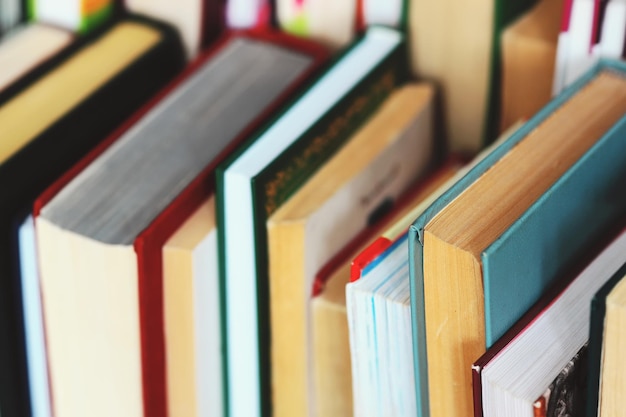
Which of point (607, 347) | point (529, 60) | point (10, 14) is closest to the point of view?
point (607, 347)

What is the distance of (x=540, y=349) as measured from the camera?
505 millimetres

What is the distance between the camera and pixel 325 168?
2.14 ft

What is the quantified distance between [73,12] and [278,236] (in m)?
0.29

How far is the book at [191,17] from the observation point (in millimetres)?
762

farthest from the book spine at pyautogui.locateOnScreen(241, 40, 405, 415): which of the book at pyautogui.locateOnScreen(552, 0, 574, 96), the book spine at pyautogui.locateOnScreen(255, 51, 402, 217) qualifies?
the book at pyautogui.locateOnScreen(552, 0, 574, 96)

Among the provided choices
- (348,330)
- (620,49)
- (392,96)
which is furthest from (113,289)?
(620,49)

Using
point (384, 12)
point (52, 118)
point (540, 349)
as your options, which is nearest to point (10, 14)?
point (52, 118)

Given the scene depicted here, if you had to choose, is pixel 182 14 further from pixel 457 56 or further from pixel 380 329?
pixel 380 329

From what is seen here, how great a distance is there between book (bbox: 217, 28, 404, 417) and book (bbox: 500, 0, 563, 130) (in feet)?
0.29

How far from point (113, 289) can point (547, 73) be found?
34 centimetres

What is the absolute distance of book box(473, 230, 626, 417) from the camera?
1.60 feet

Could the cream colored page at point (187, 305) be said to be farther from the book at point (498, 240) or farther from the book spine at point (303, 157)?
the book at point (498, 240)

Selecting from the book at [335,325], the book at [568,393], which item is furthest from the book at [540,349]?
the book at [335,325]

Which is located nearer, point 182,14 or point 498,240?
point 498,240
